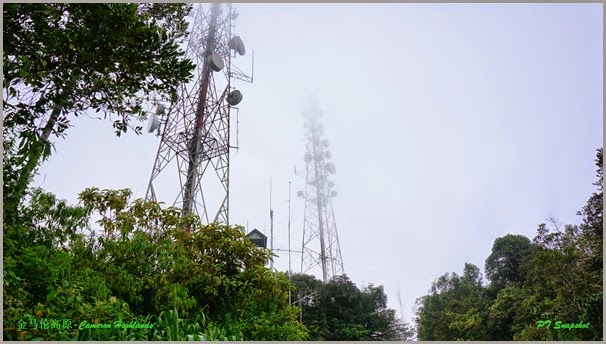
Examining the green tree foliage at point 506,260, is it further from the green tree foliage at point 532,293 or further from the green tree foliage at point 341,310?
the green tree foliage at point 341,310

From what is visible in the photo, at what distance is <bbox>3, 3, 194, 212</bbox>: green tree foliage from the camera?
109 inches

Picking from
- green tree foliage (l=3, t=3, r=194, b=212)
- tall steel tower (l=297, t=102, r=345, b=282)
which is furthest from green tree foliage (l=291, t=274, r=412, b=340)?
green tree foliage (l=3, t=3, r=194, b=212)

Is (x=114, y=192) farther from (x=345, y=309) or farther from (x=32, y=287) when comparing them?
(x=345, y=309)

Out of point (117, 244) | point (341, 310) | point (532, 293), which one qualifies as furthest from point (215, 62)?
point (532, 293)

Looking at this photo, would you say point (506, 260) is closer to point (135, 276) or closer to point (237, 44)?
point (237, 44)

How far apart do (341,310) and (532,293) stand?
5174 mm

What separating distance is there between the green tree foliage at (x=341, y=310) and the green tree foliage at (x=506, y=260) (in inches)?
193

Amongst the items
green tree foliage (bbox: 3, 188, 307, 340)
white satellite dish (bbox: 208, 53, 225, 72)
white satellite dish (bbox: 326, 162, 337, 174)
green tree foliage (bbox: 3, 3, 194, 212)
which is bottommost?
green tree foliage (bbox: 3, 188, 307, 340)

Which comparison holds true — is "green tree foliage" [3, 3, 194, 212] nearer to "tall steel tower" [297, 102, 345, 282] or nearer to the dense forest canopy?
the dense forest canopy

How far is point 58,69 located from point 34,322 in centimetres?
161

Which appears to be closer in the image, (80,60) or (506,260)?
(80,60)

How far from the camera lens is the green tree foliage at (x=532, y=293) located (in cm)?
744

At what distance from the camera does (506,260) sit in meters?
15.5

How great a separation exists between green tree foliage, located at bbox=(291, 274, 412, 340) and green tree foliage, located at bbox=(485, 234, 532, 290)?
193 inches
